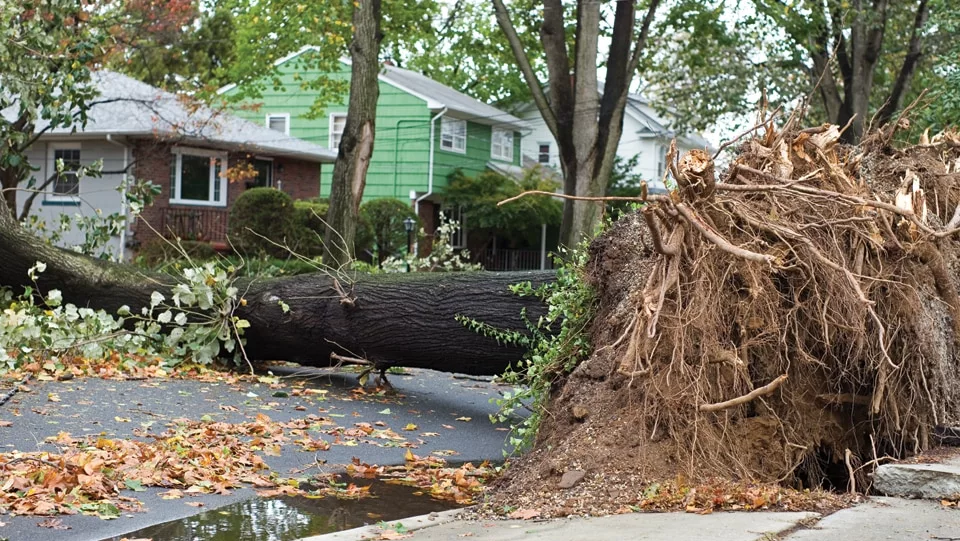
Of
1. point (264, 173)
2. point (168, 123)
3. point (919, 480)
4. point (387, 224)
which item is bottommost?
point (919, 480)

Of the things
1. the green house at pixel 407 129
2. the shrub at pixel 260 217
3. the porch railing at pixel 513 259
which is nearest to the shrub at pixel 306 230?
the shrub at pixel 260 217

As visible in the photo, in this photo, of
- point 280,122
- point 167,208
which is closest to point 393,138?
point 280,122

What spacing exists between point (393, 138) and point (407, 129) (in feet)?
2.12

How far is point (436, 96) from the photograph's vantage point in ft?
118

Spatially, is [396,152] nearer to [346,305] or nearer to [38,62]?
[38,62]

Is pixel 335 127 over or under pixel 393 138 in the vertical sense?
over

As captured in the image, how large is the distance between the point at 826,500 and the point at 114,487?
4.00 meters

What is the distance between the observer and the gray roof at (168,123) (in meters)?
24.6

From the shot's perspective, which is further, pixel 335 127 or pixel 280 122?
pixel 280 122

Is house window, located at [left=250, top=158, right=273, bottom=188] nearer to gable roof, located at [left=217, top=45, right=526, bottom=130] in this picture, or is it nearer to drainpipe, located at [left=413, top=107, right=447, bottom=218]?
gable roof, located at [left=217, top=45, right=526, bottom=130]

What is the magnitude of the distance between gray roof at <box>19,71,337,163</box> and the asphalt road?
1382cm

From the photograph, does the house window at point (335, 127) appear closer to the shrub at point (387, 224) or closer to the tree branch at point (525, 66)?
the shrub at point (387, 224)

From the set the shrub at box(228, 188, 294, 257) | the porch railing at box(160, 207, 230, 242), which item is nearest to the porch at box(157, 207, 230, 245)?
the porch railing at box(160, 207, 230, 242)

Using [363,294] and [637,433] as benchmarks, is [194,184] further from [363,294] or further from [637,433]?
[637,433]
